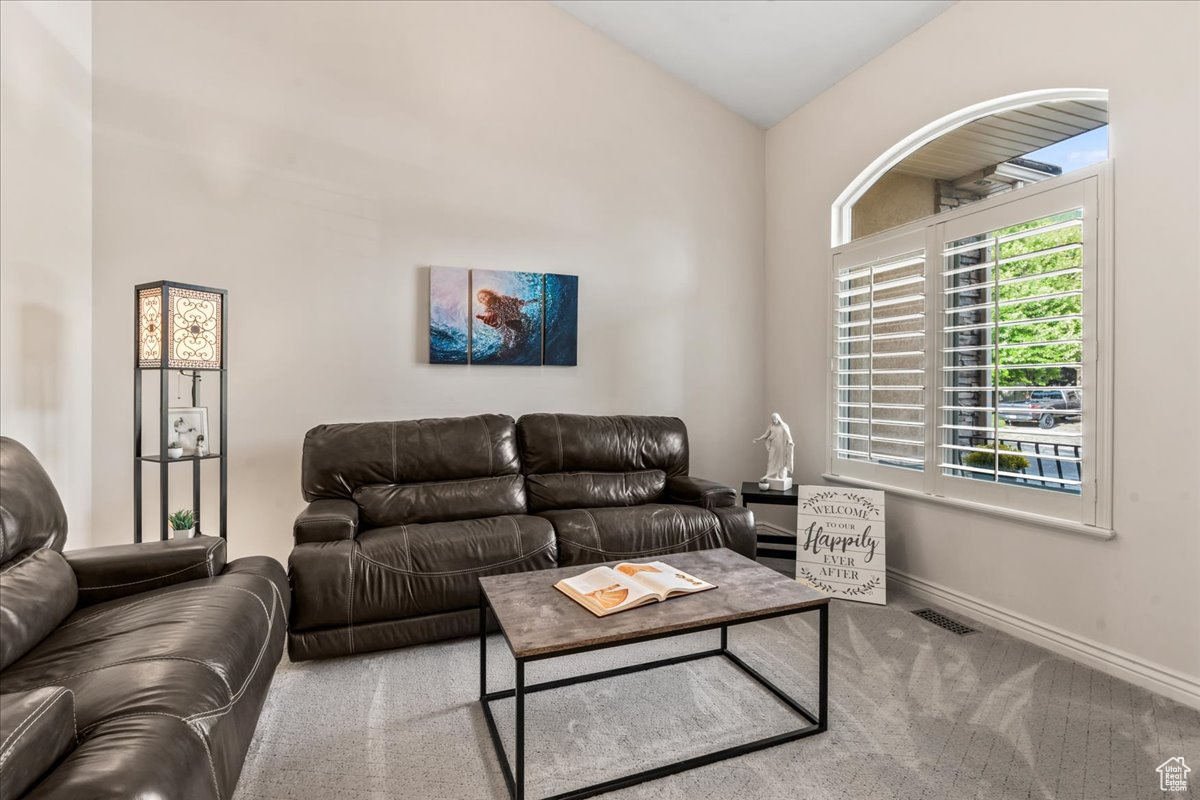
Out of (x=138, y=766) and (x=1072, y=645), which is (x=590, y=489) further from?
(x=138, y=766)

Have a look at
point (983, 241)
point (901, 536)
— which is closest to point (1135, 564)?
point (901, 536)

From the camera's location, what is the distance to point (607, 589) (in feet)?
6.33

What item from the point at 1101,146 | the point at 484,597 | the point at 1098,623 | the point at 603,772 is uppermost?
the point at 1101,146

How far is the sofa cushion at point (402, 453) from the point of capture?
2965mm

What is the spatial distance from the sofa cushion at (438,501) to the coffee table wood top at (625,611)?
987 mm

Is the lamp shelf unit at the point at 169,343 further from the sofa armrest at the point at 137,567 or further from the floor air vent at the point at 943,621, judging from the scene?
the floor air vent at the point at 943,621

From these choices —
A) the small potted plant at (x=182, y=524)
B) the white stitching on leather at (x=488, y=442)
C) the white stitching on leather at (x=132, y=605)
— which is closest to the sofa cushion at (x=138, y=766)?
the white stitching on leather at (x=132, y=605)

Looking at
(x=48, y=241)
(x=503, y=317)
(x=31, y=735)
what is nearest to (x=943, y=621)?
(x=503, y=317)

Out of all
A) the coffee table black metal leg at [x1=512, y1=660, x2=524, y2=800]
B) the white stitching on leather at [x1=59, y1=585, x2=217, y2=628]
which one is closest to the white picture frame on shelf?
the white stitching on leather at [x1=59, y1=585, x2=217, y2=628]

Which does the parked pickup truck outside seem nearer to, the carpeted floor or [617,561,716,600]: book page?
the carpeted floor

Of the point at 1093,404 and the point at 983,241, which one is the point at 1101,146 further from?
the point at 1093,404

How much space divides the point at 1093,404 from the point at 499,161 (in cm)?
338

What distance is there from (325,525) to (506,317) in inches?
67.8

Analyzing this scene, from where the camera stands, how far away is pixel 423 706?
208cm
